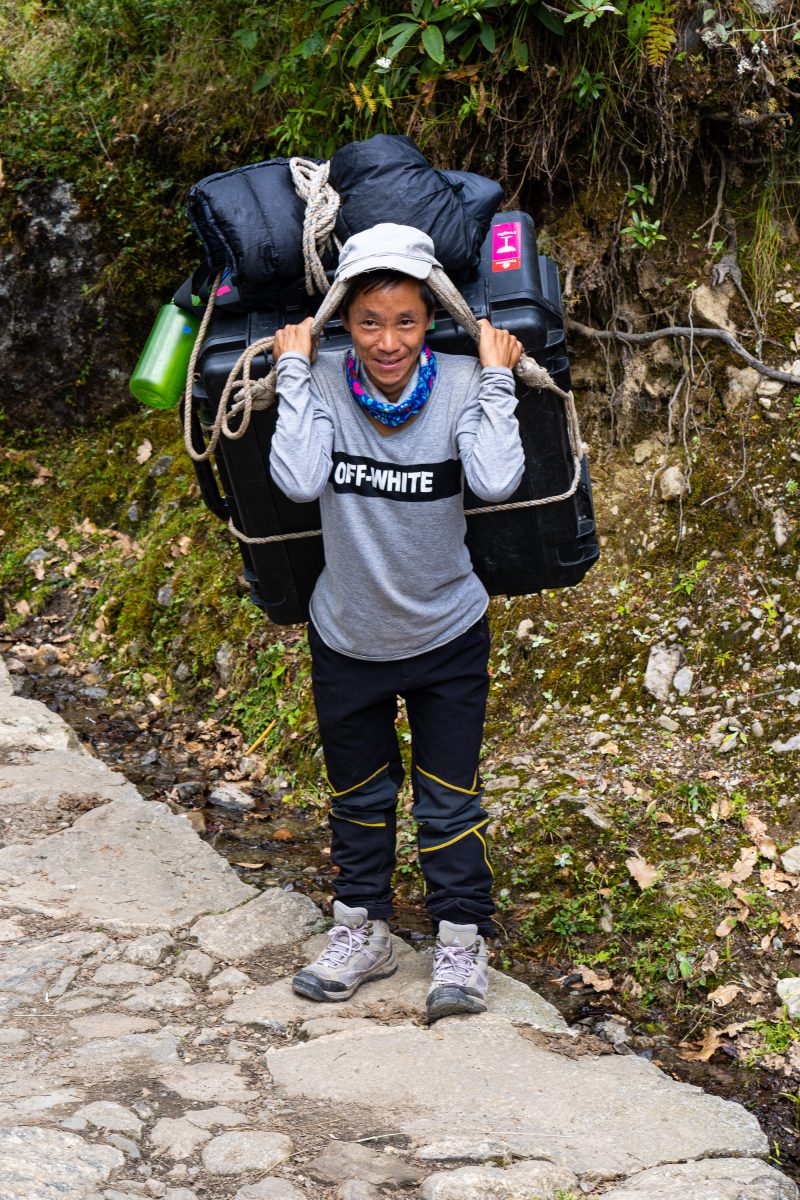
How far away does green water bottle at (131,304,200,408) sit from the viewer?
3525 mm

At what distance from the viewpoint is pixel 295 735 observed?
5578 mm

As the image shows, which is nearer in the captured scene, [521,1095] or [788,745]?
[521,1095]

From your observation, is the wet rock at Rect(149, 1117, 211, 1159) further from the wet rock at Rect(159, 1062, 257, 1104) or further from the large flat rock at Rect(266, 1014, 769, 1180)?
the large flat rock at Rect(266, 1014, 769, 1180)

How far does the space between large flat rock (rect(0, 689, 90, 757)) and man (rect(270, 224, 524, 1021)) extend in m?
2.15

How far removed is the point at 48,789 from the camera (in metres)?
4.73

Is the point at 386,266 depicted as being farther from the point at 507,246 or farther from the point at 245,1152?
the point at 245,1152

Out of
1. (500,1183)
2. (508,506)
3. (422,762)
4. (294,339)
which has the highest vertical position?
(294,339)

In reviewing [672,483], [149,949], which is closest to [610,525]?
[672,483]

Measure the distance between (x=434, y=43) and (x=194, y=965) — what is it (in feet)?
12.9

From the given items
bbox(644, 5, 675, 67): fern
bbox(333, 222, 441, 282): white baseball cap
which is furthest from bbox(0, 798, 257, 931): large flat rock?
bbox(644, 5, 675, 67): fern

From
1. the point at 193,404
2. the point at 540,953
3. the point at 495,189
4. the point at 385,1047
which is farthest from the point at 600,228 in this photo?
the point at 385,1047

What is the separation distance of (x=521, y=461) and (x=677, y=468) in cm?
258

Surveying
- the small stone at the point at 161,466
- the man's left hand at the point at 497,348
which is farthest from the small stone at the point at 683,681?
the small stone at the point at 161,466

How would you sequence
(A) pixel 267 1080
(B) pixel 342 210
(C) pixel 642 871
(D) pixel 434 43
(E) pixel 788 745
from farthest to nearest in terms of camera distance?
(D) pixel 434 43 → (E) pixel 788 745 → (C) pixel 642 871 → (B) pixel 342 210 → (A) pixel 267 1080
